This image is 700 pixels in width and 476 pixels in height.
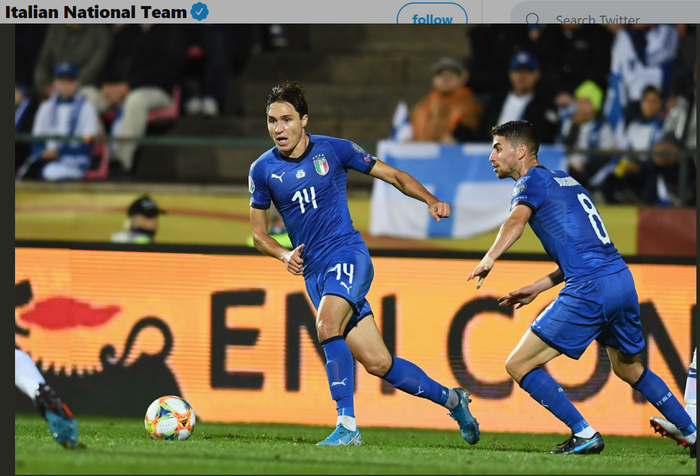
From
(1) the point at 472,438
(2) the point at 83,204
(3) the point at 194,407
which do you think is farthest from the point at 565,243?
(2) the point at 83,204

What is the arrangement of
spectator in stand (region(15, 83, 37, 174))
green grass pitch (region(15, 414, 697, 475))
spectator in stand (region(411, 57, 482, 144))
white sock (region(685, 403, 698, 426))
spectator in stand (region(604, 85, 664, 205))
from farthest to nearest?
spectator in stand (region(15, 83, 37, 174)) → spectator in stand (region(411, 57, 482, 144)) → spectator in stand (region(604, 85, 664, 205)) → white sock (region(685, 403, 698, 426)) → green grass pitch (region(15, 414, 697, 475))

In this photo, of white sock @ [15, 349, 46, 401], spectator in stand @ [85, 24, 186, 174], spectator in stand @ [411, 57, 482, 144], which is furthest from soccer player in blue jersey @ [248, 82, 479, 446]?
spectator in stand @ [85, 24, 186, 174]

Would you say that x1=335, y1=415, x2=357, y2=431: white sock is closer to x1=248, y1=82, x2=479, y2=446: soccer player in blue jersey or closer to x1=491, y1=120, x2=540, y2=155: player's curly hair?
x1=248, y1=82, x2=479, y2=446: soccer player in blue jersey

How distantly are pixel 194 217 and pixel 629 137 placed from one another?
4.73 metres

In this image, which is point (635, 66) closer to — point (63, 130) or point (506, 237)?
point (506, 237)

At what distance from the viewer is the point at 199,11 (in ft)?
22.5

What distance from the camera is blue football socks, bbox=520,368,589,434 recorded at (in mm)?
6098

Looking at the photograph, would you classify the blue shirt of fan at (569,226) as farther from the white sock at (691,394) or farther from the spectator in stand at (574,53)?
the spectator in stand at (574,53)

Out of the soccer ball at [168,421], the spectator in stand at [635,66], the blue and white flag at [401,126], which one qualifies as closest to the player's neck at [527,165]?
the soccer ball at [168,421]

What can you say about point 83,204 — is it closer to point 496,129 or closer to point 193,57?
point 193,57

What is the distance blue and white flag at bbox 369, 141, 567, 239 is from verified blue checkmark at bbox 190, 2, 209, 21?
372 centimetres

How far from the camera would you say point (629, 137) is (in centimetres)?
1064

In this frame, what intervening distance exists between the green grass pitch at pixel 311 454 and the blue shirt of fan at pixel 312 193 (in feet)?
4.19

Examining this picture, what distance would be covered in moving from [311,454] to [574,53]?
23.8ft
